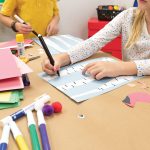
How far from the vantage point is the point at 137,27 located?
3.14 feet

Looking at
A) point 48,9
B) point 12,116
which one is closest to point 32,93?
point 12,116

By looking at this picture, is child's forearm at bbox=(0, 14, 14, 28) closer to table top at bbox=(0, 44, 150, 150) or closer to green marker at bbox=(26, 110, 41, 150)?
table top at bbox=(0, 44, 150, 150)

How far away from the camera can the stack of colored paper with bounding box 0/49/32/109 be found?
0.63 metres

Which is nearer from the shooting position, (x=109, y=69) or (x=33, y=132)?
(x=33, y=132)

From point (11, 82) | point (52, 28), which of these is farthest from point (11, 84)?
point (52, 28)

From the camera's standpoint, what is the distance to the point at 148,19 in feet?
3.17

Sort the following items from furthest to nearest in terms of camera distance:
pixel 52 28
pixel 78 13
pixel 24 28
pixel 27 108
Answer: pixel 78 13 < pixel 52 28 < pixel 24 28 < pixel 27 108

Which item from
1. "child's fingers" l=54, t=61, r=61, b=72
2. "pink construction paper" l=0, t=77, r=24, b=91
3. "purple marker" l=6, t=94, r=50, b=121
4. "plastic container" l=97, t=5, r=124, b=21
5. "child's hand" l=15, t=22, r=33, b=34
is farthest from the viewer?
"plastic container" l=97, t=5, r=124, b=21

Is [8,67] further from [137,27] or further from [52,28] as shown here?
[52,28]

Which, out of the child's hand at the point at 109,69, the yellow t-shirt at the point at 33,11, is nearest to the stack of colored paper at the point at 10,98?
the child's hand at the point at 109,69

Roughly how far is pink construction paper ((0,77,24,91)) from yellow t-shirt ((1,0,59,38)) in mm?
826

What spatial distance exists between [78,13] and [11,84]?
165 centimetres

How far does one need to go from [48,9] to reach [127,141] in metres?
1.20

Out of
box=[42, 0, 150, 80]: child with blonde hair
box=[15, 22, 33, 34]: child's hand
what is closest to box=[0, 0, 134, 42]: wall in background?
box=[15, 22, 33, 34]: child's hand
